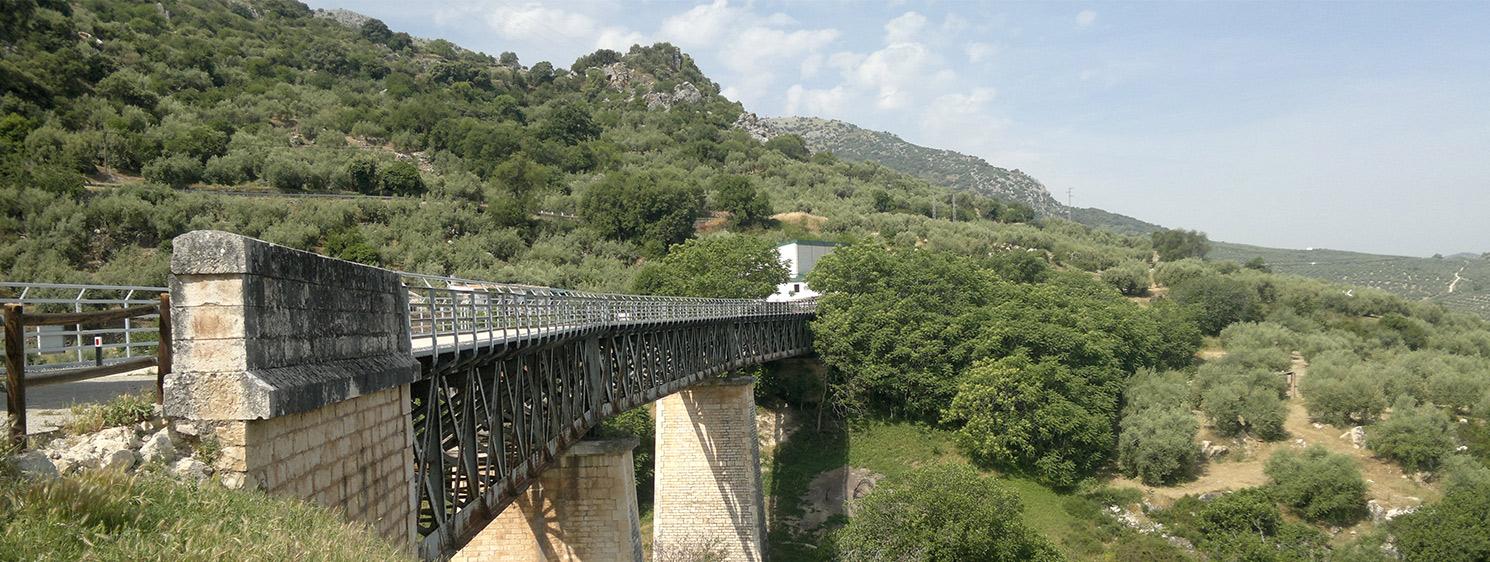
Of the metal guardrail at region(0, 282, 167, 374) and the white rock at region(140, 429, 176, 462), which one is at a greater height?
the metal guardrail at region(0, 282, 167, 374)

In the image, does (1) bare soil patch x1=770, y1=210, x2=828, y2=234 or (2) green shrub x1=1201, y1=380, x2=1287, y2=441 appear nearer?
(2) green shrub x1=1201, y1=380, x2=1287, y2=441

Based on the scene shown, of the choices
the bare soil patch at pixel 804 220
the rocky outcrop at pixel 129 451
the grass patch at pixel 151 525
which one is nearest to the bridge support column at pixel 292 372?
the rocky outcrop at pixel 129 451

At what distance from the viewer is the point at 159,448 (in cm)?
644

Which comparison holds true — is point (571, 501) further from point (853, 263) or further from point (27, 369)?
point (853, 263)

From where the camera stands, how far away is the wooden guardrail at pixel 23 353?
6.00 meters

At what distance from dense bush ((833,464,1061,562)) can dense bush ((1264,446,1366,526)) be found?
10.9m

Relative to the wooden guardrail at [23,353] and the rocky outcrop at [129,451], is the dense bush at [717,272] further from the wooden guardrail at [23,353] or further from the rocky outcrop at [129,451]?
the rocky outcrop at [129,451]

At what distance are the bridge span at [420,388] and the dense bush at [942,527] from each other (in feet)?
24.0

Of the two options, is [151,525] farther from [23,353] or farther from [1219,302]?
[1219,302]

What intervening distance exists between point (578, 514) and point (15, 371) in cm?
1385

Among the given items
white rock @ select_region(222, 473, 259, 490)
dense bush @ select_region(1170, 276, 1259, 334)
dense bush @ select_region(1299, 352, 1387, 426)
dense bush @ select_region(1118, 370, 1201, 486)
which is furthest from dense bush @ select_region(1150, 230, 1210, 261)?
white rock @ select_region(222, 473, 259, 490)

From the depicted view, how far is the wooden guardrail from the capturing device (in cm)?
600

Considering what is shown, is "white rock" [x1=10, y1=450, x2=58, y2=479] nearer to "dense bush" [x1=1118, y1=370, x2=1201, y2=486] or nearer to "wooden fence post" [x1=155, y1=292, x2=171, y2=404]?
"wooden fence post" [x1=155, y1=292, x2=171, y2=404]

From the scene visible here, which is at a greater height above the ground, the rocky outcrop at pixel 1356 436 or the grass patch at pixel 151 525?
the grass patch at pixel 151 525
